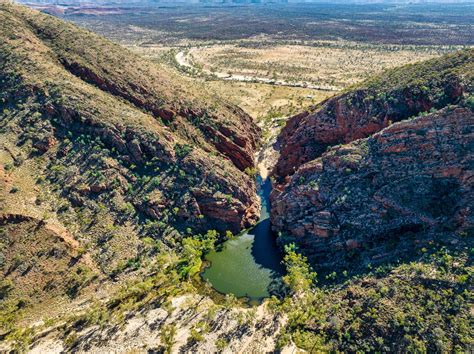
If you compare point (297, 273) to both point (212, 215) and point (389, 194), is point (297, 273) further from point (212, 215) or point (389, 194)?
point (212, 215)

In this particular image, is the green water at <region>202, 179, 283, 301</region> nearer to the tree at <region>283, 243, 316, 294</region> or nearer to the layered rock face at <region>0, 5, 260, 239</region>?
the tree at <region>283, 243, 316, 294</region>

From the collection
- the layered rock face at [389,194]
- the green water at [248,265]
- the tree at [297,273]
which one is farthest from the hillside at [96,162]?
the layered rock face at [389,194]

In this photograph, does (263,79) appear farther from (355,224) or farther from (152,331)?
(152,331)

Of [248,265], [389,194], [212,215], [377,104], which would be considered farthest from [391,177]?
[212,215]

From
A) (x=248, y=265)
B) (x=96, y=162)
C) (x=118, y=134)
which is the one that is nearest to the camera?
(x=248, y=265)

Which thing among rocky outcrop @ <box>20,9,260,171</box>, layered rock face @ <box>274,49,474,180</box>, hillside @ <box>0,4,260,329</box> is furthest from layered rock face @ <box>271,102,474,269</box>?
rocky outcrop @ <box>20,9,260,171</box>

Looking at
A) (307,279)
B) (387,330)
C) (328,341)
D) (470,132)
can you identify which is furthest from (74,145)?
(470,132)
